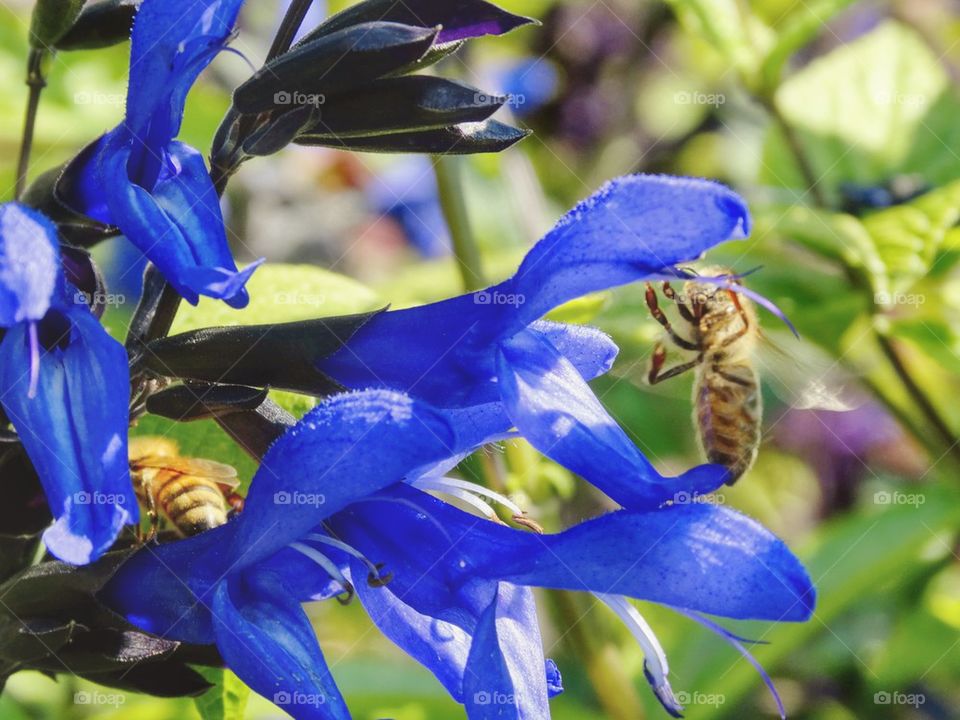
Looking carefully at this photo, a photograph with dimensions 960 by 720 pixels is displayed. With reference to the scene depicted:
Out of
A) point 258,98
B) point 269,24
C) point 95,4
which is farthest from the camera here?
point 269,24

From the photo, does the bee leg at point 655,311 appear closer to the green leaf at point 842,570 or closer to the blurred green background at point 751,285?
the blurred green background at point 751,285

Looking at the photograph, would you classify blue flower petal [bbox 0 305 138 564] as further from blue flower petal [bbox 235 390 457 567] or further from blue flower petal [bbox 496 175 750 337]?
blue flower petal [bbox 496 175 750 337]

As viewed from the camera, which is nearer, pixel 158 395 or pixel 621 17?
pixel 158 395

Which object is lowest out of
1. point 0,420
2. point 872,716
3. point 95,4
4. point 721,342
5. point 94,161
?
point 872,716

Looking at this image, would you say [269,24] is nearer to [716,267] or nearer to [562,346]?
[716,267]

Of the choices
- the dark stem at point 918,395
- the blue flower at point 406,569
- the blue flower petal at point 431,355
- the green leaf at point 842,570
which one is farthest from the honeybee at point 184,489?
the dark stem at point 918,395

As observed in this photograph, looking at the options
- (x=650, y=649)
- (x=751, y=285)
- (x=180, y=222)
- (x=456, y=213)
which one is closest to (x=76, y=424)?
(x=180, y=222)

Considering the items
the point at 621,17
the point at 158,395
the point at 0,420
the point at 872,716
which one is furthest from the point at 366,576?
the point at 621,17
